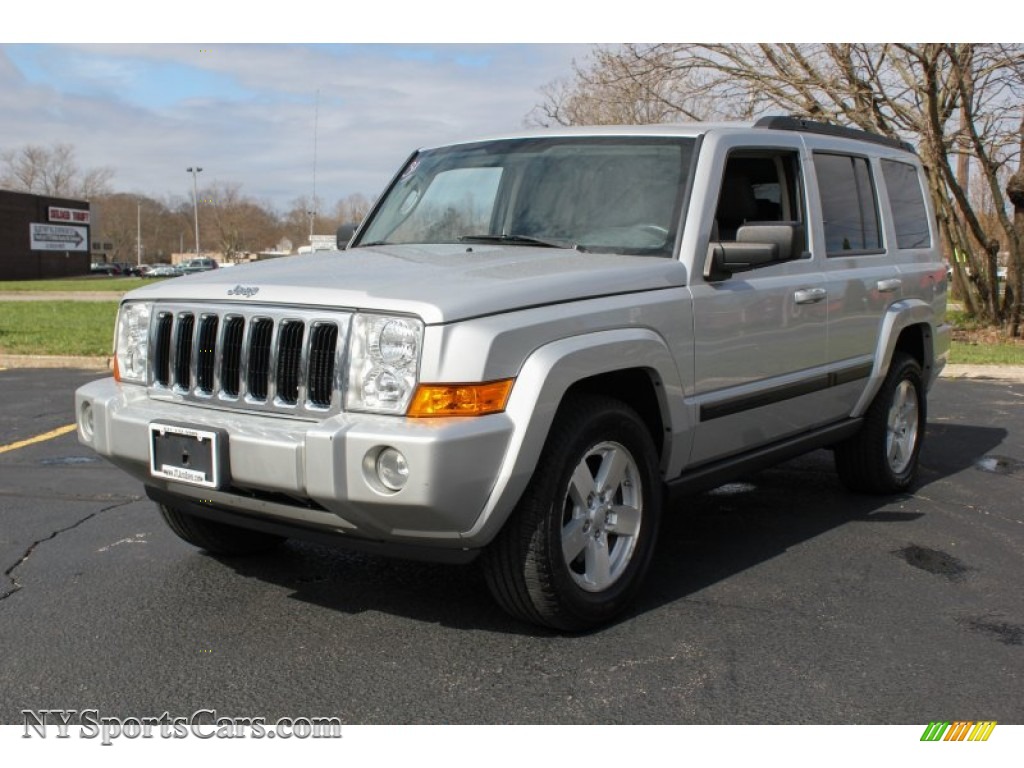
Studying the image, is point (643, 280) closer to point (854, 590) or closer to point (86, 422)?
point (854, 590)

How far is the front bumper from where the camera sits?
3.40 meters

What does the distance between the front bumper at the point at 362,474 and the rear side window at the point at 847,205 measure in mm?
2751

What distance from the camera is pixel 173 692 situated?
343cm

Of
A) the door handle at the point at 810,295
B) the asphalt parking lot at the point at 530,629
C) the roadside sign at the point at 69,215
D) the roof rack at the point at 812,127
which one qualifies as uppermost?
the roadside sign at the point at 69,215

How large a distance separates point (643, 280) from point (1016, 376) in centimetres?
977

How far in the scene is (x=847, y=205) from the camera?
18.7 feet

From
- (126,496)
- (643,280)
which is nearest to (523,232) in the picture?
(643,280)

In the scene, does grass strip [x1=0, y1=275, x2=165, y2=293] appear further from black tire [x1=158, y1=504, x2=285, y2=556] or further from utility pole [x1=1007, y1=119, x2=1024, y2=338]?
black tire [x1=158, y1=504, x2=285, y2=556]

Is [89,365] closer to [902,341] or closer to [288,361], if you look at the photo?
[902,341]

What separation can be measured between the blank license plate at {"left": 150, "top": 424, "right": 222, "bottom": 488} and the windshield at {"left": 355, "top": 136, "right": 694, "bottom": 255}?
166 cm

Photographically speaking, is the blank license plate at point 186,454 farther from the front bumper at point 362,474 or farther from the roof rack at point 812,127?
the roof rack at point 812,127

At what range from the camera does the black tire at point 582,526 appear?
12.2 feet

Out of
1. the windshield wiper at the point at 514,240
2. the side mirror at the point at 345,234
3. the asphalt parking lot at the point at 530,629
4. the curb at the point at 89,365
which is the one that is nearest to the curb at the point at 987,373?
the curb at the point at 89,365

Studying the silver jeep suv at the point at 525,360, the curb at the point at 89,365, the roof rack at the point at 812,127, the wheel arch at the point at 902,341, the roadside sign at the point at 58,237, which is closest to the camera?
the silver jeep suv at the point at 525,360
